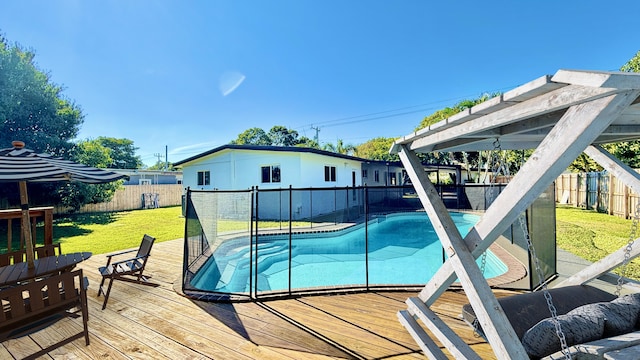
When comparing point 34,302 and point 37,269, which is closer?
point 34,302

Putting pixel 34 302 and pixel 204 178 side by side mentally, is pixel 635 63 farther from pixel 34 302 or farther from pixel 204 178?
pixel 204 178

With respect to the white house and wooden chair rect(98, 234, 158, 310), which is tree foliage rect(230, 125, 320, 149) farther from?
wooden chair rect(98, 234, 158, 310)

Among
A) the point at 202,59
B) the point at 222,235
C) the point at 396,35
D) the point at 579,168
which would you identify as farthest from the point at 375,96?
the point at 222,235

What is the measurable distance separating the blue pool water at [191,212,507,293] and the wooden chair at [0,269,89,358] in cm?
194

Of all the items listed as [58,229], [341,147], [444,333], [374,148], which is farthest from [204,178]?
[374,148]

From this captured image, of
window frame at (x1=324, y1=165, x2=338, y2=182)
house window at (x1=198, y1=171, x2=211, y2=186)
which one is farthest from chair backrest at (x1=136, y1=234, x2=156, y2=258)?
window frame at (x1=324, y1=165, x2=338, y2=182)

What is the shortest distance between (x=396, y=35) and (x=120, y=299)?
Answer: 1475 cm

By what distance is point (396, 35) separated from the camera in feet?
42.5

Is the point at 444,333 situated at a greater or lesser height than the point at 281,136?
lesser

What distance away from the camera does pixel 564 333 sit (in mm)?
1508

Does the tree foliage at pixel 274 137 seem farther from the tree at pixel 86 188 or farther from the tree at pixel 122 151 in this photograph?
the tree at pixel 86 188

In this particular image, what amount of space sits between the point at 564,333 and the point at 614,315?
0.48 meters

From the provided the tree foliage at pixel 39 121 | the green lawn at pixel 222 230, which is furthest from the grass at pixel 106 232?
the tree foliage at pixel 39 121

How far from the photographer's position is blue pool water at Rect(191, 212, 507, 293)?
5562mm
